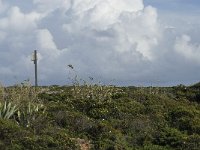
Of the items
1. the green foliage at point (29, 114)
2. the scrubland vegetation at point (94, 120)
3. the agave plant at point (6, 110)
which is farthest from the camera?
the agave plant at point (6, 110)

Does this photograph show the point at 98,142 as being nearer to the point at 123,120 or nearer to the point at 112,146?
the point at 112,146

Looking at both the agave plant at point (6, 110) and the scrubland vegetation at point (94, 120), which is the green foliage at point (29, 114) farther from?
the agave plant at point (6, 110)

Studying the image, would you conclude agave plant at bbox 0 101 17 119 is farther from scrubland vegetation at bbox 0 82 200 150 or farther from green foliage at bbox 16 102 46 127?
green foliage at bbox 16 102 46 127

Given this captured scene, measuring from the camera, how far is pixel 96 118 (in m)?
21.8

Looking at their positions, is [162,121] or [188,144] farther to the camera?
[162,121]

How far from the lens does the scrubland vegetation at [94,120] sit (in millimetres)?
18359

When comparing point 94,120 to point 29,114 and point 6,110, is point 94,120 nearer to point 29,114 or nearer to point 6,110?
point 29,114

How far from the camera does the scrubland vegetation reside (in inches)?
723

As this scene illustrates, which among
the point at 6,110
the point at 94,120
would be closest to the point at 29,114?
the point at 6,110

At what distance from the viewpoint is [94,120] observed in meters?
21.1

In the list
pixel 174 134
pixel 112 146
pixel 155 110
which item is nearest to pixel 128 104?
pixel 155 110

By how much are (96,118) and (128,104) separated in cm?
191

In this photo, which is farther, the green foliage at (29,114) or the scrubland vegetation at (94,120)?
the green foliage at (29,114)

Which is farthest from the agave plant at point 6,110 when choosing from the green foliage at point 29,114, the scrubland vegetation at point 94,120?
the green foliage at point 29,114
